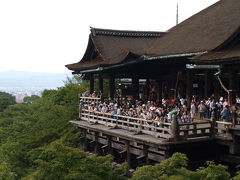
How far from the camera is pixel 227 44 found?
51.8 feet

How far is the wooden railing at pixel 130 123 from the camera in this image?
15922 mm

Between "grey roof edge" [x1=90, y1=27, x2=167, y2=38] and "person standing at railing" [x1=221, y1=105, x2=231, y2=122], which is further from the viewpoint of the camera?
"grey roof edge" [x1=90, y1=27, x2=167, y2=38]

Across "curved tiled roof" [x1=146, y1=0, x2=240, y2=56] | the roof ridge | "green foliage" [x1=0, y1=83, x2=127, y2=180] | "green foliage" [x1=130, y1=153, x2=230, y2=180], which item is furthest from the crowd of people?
the roof ridge

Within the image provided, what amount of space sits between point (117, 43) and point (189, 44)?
28.3ft

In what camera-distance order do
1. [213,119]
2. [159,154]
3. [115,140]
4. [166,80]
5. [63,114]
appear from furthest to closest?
[63,114] → [166,80] → [115,140] → [159,154] → [213,119]

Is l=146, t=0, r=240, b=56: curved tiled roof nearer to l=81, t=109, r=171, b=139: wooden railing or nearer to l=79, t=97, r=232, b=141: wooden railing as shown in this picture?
l=79, t=97, r=232, b=141: wooden railing

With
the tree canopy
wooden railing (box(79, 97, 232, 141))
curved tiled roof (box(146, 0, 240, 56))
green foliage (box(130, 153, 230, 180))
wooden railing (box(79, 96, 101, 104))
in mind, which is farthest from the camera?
wooden railing (box(79, 96, 101, 104))

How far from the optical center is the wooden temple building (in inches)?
601

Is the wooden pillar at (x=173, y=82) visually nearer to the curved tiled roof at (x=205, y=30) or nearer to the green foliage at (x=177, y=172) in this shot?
the curved tiled roof at (x=205, y=30)

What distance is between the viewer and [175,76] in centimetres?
2364

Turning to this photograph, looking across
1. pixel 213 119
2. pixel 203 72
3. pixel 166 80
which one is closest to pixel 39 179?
pixel 213 119

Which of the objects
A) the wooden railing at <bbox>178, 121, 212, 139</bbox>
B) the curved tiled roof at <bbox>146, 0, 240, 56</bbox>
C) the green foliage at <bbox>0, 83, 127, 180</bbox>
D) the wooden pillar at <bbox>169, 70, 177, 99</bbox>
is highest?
the curved tiled roof at <bbox>146, 0, 240, 56</bbox>

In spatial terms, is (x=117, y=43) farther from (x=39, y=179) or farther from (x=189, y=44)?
(x=39, y=179)

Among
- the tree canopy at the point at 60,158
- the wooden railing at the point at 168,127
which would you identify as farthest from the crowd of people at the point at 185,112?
the tree canopy at the point at 60,158
